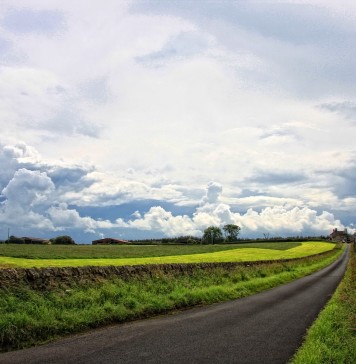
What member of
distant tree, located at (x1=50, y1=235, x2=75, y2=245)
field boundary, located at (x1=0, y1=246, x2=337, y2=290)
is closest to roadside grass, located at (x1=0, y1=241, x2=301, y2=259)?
field boundary, located at (x1=0, y1=246, x2=337, y2=290)

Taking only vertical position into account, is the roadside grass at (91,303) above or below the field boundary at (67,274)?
below

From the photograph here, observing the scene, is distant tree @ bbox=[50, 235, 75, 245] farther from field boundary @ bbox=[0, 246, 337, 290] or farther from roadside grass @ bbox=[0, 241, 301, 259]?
field boundary @ bbox=[0, 246, 337, 290]

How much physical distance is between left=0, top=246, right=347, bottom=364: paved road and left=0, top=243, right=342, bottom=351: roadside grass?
2.21ft

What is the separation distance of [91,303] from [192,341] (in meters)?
4.36

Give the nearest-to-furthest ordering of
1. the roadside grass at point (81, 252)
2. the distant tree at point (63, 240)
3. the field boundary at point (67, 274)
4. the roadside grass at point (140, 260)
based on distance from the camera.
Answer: the field boundary at point (67, 274), the roadside grass at point (140, 260), the roadside grass at point (81, 252), the distant tree at point (63, 240)

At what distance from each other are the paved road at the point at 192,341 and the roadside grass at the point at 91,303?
67cm

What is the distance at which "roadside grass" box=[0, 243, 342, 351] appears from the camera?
35.1ft

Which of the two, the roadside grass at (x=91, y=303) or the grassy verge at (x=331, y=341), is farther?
the roadside grass at (x=91, y=303)

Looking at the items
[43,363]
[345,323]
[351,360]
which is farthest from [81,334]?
[345,323]

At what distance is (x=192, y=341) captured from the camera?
1075 centimetres

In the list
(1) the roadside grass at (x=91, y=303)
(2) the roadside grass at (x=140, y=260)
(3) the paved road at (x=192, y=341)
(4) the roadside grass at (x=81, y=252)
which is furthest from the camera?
(4) the roadside grass at (x=81, y=252)

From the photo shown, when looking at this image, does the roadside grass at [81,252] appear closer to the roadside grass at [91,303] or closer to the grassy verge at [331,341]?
the roadside grass at [91,303]

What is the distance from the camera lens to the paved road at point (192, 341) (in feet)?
29.9

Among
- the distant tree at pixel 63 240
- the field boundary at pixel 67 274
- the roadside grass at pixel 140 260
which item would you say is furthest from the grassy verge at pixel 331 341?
the distant tree at pixel 63 240
